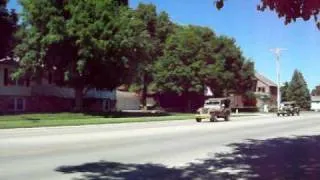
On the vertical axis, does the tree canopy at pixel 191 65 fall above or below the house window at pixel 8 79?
above

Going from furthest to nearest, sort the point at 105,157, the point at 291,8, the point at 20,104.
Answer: the point at 20,104 → the point at 105,157 → the point at 291,8

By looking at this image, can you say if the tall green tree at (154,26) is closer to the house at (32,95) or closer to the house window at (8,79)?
the house at (32,95)

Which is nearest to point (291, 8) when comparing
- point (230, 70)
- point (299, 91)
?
point (230, 70)

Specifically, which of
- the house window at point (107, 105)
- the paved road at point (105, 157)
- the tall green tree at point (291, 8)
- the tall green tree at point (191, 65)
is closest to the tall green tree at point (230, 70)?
the tall green tree at point (191, 65)

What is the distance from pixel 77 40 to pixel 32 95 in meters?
13.4

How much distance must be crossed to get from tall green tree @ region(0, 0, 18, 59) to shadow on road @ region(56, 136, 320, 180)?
3735cm

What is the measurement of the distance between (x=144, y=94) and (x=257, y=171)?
68.4 metres

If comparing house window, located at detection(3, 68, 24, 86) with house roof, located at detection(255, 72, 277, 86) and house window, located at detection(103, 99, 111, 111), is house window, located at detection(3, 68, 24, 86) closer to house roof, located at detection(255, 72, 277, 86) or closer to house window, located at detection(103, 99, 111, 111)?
house window, located at detection(103, 99, 111, 111)

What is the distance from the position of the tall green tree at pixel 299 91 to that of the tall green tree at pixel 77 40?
256 feet

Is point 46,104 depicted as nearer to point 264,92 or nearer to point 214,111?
point 214,111

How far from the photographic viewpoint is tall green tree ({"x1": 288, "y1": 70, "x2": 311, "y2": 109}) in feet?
419

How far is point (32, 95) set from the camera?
62656 mm

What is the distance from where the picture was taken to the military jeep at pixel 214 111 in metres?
46.5

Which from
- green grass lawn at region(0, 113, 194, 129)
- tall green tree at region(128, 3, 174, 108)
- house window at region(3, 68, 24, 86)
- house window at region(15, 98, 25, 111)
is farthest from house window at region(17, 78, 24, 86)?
tall green tree at region(128, 3, 174, 108)
